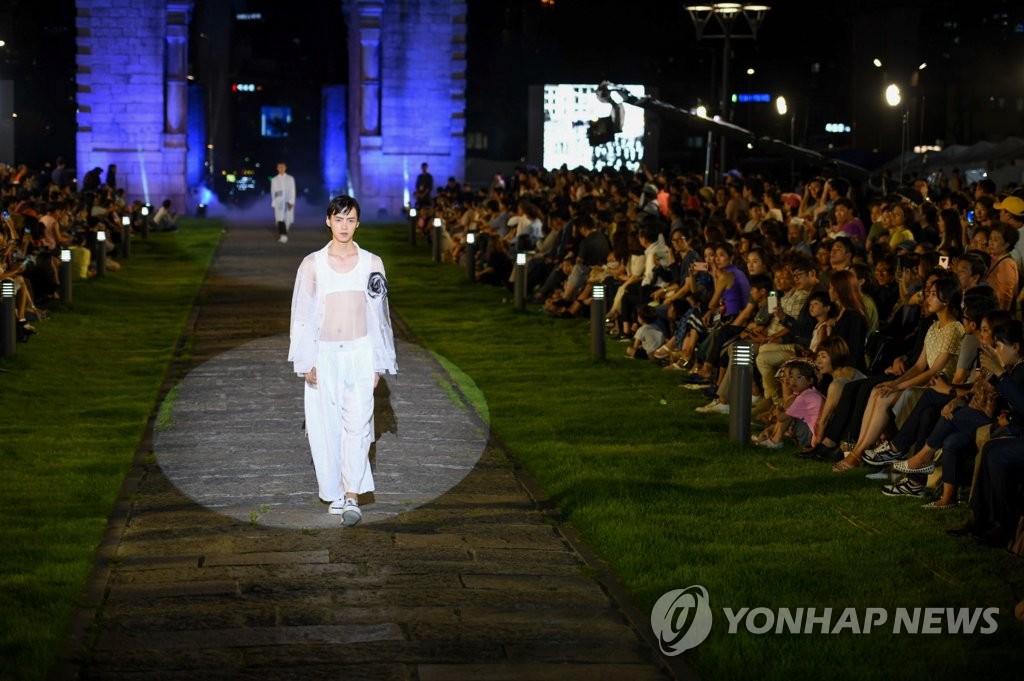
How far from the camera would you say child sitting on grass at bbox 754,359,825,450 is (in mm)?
12422

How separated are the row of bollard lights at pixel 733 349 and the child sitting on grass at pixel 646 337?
419 millimetres

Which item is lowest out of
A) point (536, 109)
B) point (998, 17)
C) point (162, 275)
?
point (162, 275)

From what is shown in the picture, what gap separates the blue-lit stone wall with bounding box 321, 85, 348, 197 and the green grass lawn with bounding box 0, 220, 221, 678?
34301 mm

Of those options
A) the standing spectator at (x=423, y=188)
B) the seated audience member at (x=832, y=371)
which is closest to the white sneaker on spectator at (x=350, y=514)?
the seated audience member at (x=832, y=371)

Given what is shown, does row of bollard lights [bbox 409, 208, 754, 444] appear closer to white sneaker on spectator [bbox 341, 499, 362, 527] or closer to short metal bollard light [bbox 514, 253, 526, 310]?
short metal bollard light [bbox 514, 253, 526, 310]

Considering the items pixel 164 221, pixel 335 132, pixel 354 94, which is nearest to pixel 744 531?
pixel 164 221

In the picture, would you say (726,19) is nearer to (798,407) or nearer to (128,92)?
(798,407)

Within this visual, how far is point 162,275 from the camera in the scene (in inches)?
1156

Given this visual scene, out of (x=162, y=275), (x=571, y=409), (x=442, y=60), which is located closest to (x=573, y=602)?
(x=571, y=409)

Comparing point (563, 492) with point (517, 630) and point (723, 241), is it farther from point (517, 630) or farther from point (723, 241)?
point (723, 241)

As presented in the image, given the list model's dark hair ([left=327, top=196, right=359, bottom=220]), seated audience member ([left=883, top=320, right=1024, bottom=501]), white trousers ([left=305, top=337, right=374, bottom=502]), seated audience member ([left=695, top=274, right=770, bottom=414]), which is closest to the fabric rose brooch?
white trousers ([left=305, top=337, right=374, bottom=502])

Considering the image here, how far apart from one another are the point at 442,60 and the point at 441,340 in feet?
94.2

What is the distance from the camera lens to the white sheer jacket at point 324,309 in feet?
32.5

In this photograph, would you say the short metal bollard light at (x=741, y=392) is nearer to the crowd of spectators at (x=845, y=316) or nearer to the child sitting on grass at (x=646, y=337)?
the crowd of spectators at (x=845, y=316)
